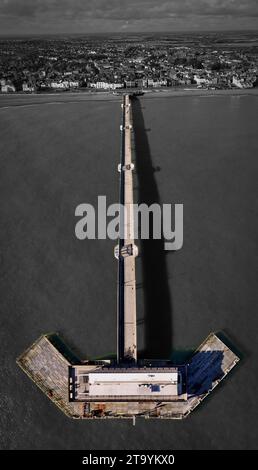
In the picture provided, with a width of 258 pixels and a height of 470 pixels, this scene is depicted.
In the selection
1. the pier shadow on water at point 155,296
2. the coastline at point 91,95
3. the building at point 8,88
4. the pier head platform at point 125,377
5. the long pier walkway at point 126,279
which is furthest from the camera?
the building at point 8,88

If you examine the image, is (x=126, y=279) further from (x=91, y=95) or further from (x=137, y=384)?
(x=91, y=95)

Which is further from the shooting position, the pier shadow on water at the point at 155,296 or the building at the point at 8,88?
the building at the point at 8,88

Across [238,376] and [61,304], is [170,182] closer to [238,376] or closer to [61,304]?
[61,304]

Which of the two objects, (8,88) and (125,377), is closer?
(125,377)

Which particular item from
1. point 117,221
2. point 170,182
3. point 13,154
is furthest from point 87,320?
point 13,154

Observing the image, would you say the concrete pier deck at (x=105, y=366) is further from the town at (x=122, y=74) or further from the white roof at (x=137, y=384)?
the town at (x=122, y=74)

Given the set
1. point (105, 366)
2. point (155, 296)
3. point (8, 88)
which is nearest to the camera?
point (105, 366)

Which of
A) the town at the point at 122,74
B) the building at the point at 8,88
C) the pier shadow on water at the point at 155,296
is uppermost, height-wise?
the town at the point at 122,74

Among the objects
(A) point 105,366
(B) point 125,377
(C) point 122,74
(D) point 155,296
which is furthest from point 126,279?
(C) point 122,74

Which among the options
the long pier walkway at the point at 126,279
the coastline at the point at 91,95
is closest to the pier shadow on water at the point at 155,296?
the long pier walkway at the point at 126,279
